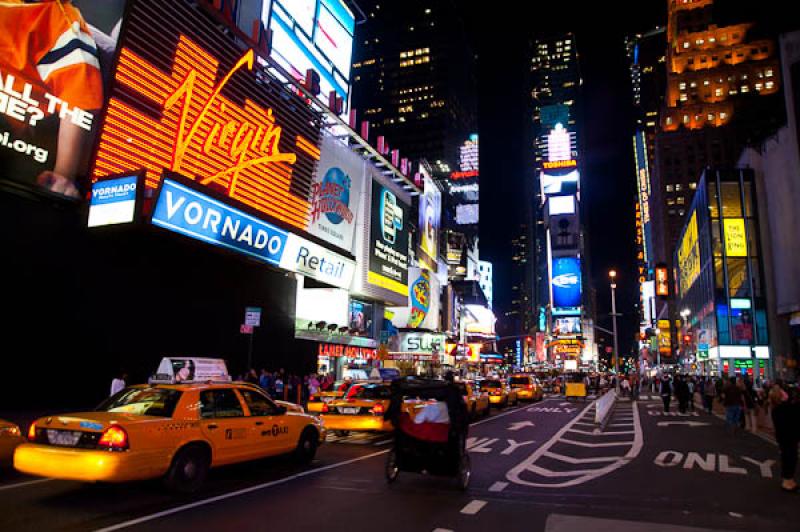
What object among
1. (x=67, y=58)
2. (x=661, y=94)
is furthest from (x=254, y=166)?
(x=661, y=94)

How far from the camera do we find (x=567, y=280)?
462 ft

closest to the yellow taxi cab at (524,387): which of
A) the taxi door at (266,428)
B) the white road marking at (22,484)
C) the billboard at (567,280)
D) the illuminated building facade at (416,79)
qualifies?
the taxi door at (266,428)

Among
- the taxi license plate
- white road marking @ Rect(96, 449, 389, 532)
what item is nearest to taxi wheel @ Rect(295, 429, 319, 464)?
white road marking @ Rect(96, 449, 389, 532)

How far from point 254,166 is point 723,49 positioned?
118m

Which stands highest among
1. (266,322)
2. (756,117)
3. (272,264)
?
(756,117)

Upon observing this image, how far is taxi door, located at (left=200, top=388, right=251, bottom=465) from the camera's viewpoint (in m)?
8.07

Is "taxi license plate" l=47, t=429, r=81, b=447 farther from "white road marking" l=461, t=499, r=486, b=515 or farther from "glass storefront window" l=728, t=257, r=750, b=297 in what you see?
"glass storefront window" l=728, t=257, r=750, b=297

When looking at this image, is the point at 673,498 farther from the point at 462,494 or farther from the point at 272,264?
the point at 272,264

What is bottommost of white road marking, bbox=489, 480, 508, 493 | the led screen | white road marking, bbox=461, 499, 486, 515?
white road marking, bbox=489, 480, 508, 493

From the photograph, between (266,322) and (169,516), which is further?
(266,322)

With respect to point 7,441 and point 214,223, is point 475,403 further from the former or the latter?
point 7,441

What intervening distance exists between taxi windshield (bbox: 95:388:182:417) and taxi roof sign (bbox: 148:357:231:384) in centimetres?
811

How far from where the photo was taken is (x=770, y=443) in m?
14.9

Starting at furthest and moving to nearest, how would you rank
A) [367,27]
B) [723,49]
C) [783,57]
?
[367,27], [723,49], [783,57]
